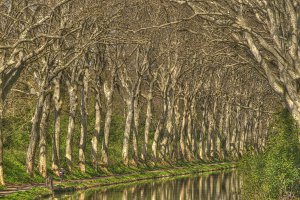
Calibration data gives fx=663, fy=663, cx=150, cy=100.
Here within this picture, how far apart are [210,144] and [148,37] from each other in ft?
129

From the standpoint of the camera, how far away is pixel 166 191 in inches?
1692

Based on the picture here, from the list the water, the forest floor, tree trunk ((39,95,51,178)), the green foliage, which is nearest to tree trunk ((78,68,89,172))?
the forest floor

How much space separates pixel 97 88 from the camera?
53219 millimetres

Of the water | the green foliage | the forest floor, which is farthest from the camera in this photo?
the water

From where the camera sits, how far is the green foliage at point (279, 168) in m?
28.0

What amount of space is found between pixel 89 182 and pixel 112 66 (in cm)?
1300

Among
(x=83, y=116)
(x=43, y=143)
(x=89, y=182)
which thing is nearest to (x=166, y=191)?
(x=89, y=182)

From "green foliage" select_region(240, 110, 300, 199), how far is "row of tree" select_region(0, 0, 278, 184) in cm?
287

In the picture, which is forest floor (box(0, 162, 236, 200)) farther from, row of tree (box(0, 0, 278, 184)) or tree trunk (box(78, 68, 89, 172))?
row of tree (box(0, 0, 278, 184))

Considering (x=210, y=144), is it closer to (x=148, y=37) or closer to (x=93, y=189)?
(x=148, y=37)

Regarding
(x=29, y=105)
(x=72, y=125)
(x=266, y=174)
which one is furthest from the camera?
(x=29, y=105)

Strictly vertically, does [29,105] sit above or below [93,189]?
above

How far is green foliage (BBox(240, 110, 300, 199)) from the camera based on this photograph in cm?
2798

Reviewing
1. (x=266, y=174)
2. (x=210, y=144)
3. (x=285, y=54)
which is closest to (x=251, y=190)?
(x=266, y=174)
